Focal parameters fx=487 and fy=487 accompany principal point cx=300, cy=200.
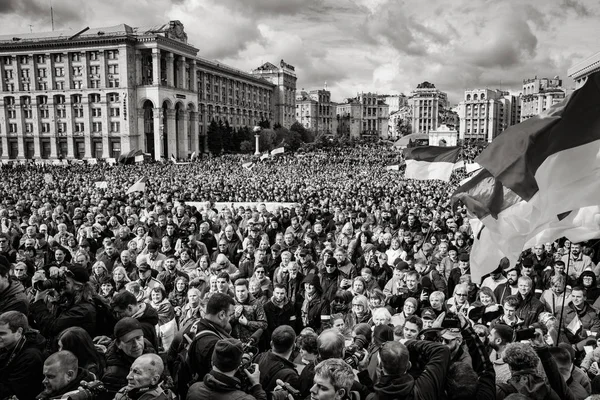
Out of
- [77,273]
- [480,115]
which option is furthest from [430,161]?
[480,115]

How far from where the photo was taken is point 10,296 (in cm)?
462

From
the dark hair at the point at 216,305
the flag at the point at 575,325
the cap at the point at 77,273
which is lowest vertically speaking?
the flag at the point at 575,325

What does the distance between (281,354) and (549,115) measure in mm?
3153

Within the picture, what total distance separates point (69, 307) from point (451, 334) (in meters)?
3.64

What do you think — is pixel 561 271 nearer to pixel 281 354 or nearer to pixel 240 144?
pixel 281 354

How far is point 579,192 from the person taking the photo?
4207 mm

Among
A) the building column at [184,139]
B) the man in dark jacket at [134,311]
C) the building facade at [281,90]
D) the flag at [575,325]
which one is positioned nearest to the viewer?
the man in dark jacket at [134,311]

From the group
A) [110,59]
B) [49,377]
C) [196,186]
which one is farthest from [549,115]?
[110,59]

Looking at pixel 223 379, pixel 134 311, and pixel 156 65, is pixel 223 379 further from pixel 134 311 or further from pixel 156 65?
pixel 156 65

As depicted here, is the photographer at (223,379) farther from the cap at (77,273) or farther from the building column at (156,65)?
the building column at (156,65)

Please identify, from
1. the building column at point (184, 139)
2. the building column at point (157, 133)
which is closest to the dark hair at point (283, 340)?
the building column at point (157, 133)

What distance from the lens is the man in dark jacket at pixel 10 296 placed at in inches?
175

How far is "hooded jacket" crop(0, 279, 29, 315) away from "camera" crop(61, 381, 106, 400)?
170 cm

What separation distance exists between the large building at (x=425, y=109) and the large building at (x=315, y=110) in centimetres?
2830
